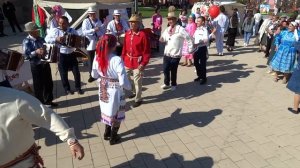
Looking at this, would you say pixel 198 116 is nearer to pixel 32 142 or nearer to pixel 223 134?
pixel 223 134

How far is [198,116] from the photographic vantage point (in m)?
6.17

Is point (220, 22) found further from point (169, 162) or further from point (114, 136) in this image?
point (169, 162)

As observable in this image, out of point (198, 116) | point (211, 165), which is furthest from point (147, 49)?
point (211, 165)

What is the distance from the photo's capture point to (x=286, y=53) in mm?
7953

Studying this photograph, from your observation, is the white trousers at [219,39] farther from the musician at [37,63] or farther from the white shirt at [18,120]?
the white shirt at [18,120]

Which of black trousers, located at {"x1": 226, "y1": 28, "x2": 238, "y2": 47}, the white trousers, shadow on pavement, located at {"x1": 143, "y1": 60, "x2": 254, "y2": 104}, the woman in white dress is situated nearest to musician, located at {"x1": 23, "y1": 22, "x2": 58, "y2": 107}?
the woman in white dress

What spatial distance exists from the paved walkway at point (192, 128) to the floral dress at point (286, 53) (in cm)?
51

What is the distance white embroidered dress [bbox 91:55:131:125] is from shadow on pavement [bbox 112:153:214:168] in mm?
727

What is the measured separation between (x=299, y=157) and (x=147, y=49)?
11.2 ft

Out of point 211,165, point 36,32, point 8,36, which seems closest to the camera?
point 211,165

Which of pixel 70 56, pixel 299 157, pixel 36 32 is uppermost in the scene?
pixel 36 32

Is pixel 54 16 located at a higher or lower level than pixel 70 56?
higher

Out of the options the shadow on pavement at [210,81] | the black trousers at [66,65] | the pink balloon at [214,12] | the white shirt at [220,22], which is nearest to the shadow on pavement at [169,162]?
the shadow on pavement at [210,81]

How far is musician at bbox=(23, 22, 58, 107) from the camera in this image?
582 centimetres
